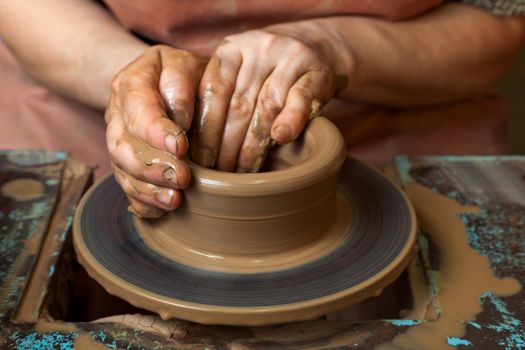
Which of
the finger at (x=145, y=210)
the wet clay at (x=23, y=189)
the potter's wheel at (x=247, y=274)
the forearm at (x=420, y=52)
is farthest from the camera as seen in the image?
the forearm at (x=420, y=52)

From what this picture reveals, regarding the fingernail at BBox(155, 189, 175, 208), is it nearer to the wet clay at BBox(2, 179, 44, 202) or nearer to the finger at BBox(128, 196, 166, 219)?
the finger at BBox(128, 196, 166, 219)

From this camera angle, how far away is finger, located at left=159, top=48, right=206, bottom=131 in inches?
41.4

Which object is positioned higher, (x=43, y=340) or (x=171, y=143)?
(x=171, y=143)

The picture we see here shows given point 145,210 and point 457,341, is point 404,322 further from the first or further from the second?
point 145,210

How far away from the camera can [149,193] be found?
1.00 metres

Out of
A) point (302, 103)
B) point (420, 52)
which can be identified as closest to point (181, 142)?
point (302, 103)

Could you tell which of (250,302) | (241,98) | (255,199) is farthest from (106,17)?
(250,302)

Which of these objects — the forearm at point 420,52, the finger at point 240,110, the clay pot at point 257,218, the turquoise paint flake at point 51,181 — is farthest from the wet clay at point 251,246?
the forearm at point 420,52

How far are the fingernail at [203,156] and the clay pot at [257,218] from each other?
0.12 m

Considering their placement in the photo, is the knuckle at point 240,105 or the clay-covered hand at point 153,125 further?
the knuckle at point 240,105

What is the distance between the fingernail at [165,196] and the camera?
Answer: 38.2 inches

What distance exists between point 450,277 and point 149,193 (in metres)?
0.50

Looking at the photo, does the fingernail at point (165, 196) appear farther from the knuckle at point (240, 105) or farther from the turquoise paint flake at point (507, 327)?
the turquoise paint flake at point (507, 327)

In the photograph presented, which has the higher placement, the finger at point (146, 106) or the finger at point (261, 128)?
the finger at point (146, 106)
